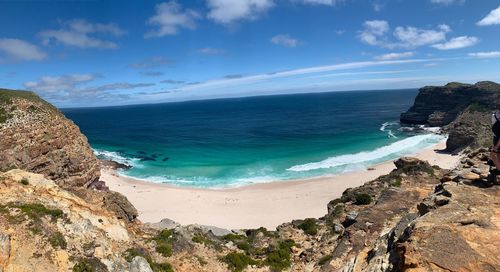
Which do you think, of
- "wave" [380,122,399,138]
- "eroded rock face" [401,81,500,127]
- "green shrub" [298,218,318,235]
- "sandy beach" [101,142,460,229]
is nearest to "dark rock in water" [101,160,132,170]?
"sandy beach" [101,142,460,229]

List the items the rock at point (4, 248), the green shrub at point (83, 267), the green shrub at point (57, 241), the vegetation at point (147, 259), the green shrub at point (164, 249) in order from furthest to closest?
the green shrub at point (164, 249) → the vegetation at point (147, 259) → the green shrub at point (57, 241) → the green shrub at point (83, 267) → the rock at point (4, 248)

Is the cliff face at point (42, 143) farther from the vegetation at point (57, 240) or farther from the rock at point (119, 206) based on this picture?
the vegetation at point (57, 240)

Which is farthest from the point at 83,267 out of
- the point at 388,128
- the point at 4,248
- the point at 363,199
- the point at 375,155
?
the point at 388,128

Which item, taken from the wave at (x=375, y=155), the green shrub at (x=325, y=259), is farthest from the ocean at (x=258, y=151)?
the green shrub at (x=325, y=259)

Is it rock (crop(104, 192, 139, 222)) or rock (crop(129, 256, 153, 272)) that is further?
rock (crop(104, 192, 139, 222))

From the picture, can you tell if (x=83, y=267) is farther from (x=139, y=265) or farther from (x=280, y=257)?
(x=280, y=257)

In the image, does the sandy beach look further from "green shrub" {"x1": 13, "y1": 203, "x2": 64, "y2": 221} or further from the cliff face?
"green shrub" {"x1": 13, "y1": 203, "x2": 64, "y2": 221}
